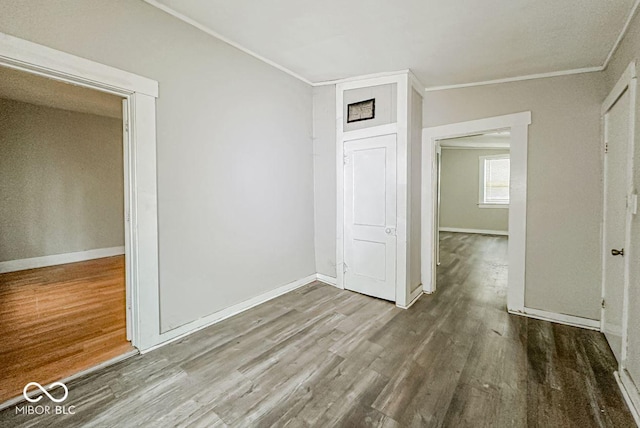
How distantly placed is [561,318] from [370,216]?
2.27 m

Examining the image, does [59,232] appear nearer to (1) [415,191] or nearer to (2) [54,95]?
(2) [54,95]

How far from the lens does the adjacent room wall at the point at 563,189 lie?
2.78 m

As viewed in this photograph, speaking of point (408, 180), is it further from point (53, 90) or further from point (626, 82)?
point (53, 90)

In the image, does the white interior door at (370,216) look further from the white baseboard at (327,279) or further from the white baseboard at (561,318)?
the white baseboard at (561,318)

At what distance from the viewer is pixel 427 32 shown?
2424mm

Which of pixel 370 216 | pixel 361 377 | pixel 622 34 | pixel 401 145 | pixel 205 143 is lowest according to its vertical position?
pixel 361 377

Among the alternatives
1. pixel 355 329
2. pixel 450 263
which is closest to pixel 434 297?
pixel 355 329

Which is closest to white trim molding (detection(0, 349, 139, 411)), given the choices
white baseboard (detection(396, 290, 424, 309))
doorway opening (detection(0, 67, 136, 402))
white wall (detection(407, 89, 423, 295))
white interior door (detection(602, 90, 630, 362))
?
doorway opening (detection(0, 67, 136, 402))

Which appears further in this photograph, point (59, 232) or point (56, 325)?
point (59, 232)

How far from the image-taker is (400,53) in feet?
9.21

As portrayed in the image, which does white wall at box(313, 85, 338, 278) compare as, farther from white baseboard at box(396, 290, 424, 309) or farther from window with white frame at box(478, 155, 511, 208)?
window with white frame at box(478, 155, 511, 208)

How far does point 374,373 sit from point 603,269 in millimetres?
2525

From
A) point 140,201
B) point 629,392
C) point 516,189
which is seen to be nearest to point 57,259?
point 140,201

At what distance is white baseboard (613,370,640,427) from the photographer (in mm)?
1652
